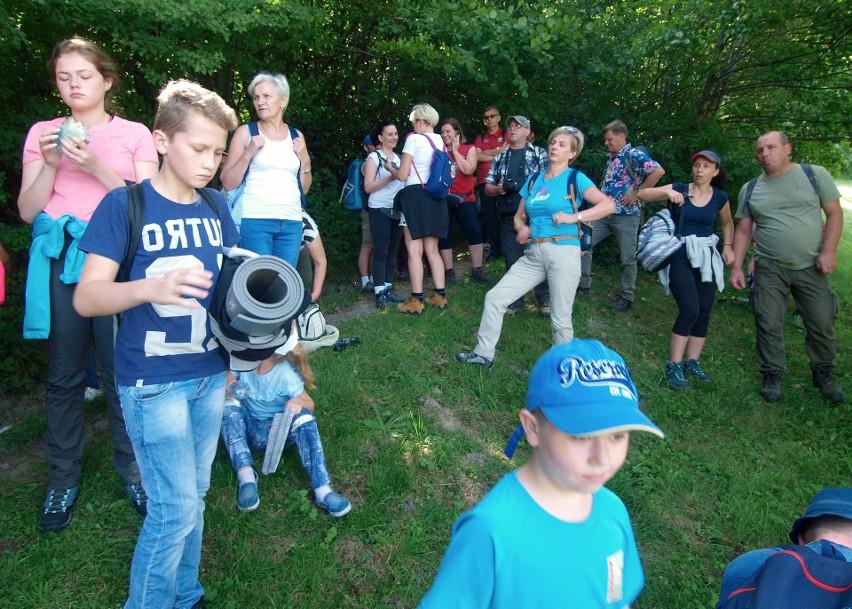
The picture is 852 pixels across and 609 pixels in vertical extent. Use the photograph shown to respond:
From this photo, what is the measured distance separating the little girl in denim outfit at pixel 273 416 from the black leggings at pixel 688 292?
3355mm

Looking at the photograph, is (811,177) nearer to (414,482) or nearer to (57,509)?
(414,482)

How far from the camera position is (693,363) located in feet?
17.3

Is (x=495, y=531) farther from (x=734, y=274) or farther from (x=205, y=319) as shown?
(x=734, y=274)

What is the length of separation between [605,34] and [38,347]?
7.68 m

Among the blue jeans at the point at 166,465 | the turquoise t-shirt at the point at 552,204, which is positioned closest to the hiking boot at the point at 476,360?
the turquoise t-shirt at the point at 552,204

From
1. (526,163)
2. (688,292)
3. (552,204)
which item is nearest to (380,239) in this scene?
(526,163)

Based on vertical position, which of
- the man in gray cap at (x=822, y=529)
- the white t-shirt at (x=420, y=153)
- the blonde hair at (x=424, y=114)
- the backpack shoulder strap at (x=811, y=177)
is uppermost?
the blonde hair at (x=424, y=114)

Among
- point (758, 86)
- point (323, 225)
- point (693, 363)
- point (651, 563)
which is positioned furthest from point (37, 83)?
point (758, 86)

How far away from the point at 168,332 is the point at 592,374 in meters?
1.50

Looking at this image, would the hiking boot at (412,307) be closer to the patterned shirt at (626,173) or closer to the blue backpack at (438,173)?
the blue backpack at (438,173)

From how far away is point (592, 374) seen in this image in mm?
1470

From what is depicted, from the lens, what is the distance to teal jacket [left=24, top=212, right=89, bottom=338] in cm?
275

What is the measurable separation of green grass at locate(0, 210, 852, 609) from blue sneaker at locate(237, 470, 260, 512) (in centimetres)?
5

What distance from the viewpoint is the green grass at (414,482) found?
2.81 m
